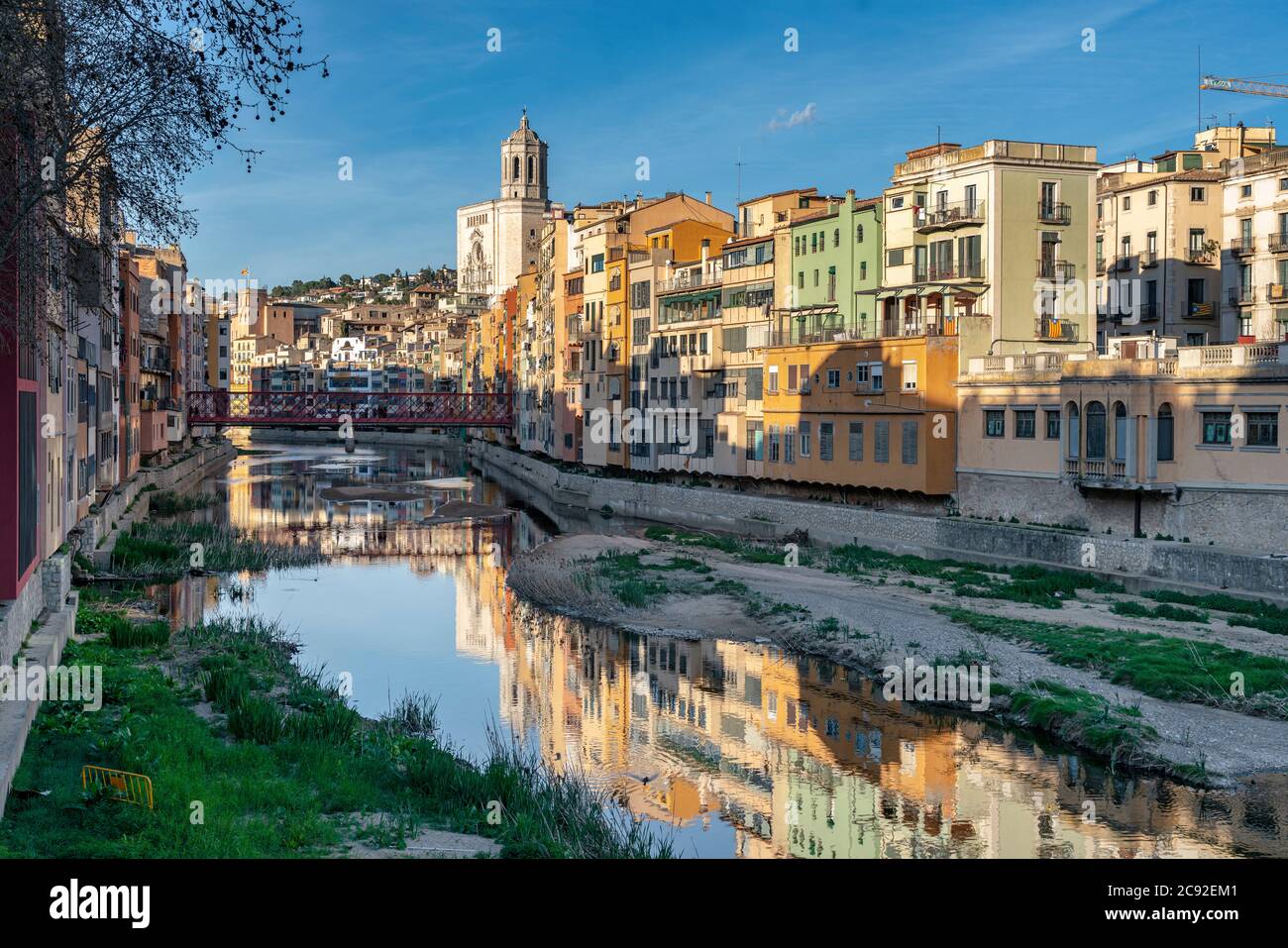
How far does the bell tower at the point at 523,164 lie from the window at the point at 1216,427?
519 ft

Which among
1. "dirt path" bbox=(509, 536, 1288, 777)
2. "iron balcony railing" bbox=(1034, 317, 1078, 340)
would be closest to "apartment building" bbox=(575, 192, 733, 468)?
"iron balcony railing" bbox=(1034, 317, 1078, 340)

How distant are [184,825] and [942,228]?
4117 centimetres

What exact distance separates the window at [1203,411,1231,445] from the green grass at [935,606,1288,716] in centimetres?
869

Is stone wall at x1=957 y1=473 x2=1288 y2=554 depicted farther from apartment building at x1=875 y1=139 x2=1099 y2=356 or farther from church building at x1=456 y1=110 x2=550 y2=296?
church building at x1=456 y1=110 x2=550 y2=296

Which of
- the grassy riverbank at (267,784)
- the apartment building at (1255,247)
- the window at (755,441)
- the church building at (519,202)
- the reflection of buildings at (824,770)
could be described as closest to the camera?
the grassy riverbank at (267,784)

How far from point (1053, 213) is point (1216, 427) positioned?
16.1 meters

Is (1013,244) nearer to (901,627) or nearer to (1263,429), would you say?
(1263,429)

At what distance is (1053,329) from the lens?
48.9m

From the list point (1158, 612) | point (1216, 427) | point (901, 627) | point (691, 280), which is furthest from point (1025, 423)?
point (691, 280)

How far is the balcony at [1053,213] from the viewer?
48.4m

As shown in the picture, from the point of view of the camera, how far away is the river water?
18.3 metres

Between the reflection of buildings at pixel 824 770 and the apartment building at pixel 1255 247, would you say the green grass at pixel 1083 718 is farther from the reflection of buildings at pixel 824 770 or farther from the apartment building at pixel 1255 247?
the apartment building at pixel 1255 247

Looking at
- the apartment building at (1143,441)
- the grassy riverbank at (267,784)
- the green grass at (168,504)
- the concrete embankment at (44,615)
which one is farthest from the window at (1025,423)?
the green grass at (168,504)
